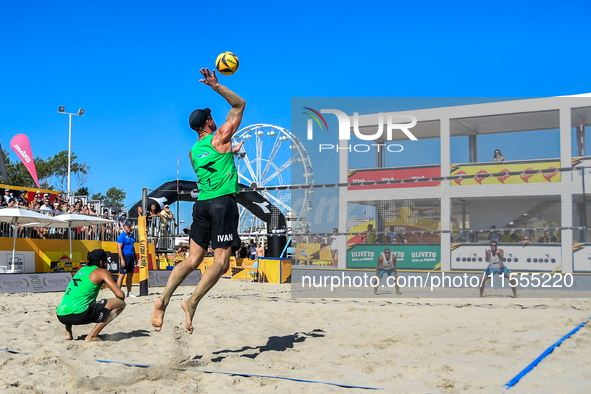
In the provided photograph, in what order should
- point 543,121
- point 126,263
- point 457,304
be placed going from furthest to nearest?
1. point 543,121
2. point 126,263
3. point 457,304

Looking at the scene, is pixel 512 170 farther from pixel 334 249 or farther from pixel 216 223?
pixel 216 223

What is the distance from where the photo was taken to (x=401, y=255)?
10969mm

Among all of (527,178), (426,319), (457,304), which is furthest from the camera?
(527,178)

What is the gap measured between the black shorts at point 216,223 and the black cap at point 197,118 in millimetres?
624

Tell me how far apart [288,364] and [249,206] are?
383 inches

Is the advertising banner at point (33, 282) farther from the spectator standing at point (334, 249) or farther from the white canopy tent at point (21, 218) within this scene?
the spectator standing at point (334, 249)

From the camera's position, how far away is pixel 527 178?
1036 centimetres

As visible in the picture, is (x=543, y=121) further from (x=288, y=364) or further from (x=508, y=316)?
(x=288, y=364)

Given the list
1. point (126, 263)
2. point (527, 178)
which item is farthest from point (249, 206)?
point (527, 178)

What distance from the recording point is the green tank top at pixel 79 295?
15.3 feet

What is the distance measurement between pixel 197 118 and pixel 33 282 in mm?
8287

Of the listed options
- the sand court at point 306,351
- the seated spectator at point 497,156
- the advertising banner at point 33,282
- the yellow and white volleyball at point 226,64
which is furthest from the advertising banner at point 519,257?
the advertising banner at point 33,282

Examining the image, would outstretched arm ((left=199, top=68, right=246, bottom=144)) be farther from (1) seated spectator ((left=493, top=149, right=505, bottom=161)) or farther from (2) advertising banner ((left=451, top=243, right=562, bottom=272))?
(1) seated spectator ((left=493, top=149, right=505, bottom=161))

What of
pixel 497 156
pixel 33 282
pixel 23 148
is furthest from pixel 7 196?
pixel 497 156
